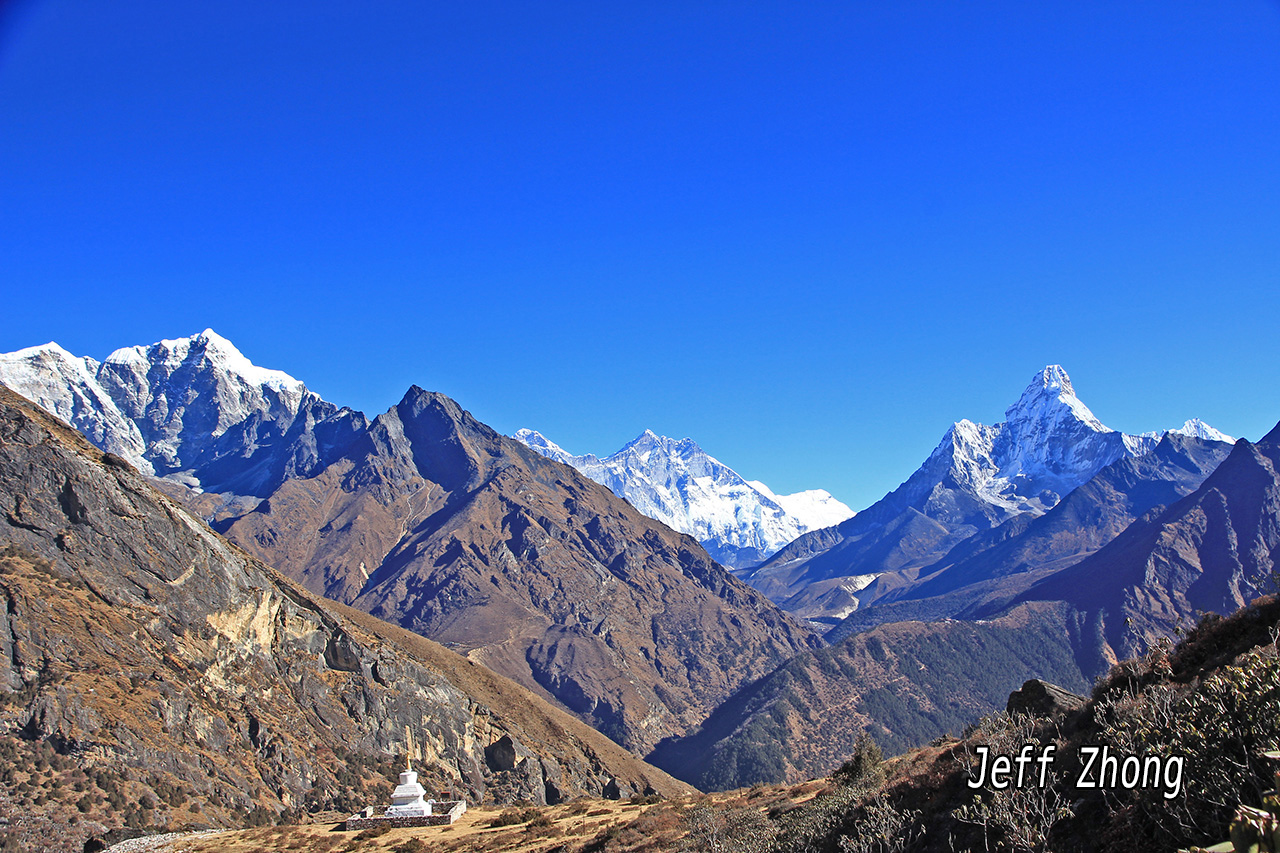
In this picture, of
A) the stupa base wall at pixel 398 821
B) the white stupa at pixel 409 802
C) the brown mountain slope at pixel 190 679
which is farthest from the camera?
the brown mountain slope at pixel 190 679

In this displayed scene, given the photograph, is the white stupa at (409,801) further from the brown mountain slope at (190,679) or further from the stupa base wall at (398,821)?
the brown mountain slope at (190,679)

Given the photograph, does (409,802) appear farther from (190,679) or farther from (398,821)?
(190,679)

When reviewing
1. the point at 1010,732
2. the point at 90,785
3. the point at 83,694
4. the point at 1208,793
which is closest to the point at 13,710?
the point at 83,694

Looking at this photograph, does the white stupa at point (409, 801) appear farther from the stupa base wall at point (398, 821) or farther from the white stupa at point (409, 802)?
the stupa base wall at point (398, 821)

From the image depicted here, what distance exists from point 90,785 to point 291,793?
75.0 ft

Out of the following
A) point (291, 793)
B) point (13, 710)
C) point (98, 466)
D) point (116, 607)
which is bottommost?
point (291, 793)

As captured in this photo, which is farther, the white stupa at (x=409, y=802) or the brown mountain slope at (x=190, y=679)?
the brown mountain slope at (x=190, y=679)

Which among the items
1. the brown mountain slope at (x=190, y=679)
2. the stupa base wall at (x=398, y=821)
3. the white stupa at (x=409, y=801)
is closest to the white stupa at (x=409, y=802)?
the white stupa at (x=409, y=801)

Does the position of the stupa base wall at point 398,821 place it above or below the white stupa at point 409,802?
below

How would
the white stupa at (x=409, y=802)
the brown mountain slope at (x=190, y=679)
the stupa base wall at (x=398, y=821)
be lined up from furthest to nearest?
the brown mountain slope at (x=190, y=679)
the white stupa at (x=409, y=802)
the stupa base wall at (x=398, y=821)

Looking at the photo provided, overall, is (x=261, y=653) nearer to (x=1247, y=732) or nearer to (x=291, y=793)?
(x=291, y=793)

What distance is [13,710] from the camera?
67125 mm

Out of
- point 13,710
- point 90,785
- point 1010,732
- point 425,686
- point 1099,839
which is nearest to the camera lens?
point 1099,839

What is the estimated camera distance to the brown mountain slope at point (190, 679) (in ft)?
229
